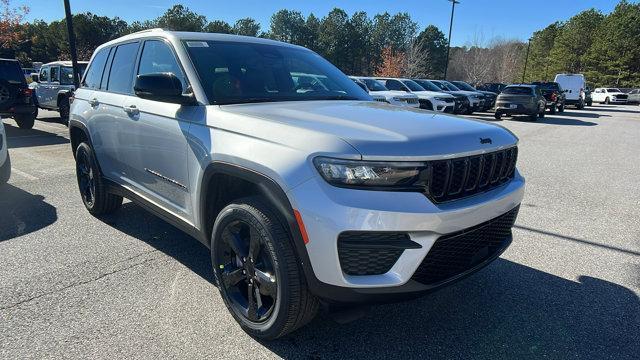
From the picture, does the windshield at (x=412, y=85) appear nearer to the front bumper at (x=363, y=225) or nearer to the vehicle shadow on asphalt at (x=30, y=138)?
the vehicle shadow on asphalt at (x=30, y=138)

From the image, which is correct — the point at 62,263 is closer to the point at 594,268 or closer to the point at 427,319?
the point at 427,319

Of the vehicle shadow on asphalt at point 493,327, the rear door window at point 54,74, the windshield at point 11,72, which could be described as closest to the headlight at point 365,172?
the vehicle shadow on asphalt at point 493,327

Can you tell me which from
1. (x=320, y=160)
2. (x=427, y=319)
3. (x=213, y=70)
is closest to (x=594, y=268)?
(x=427, y=319)

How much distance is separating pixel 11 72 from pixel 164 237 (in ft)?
32.8

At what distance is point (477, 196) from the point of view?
2535mm

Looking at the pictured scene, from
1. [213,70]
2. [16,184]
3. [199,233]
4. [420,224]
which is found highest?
[213,70]

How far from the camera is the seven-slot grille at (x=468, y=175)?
2275mm

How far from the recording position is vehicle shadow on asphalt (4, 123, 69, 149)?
32.5 ft

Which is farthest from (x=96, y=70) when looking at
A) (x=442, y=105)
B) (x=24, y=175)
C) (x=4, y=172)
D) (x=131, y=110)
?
(x=442, y=105)

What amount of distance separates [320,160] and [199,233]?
1324mm

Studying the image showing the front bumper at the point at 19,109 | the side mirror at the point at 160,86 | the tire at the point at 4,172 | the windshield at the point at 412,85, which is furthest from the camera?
the windshield at the point at 412,85

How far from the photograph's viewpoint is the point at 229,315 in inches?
117

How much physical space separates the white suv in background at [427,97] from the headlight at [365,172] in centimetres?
1577

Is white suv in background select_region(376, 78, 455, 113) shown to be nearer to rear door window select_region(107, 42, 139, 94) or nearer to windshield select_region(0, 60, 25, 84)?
windshield select_region(0, 60, 25, 84)
